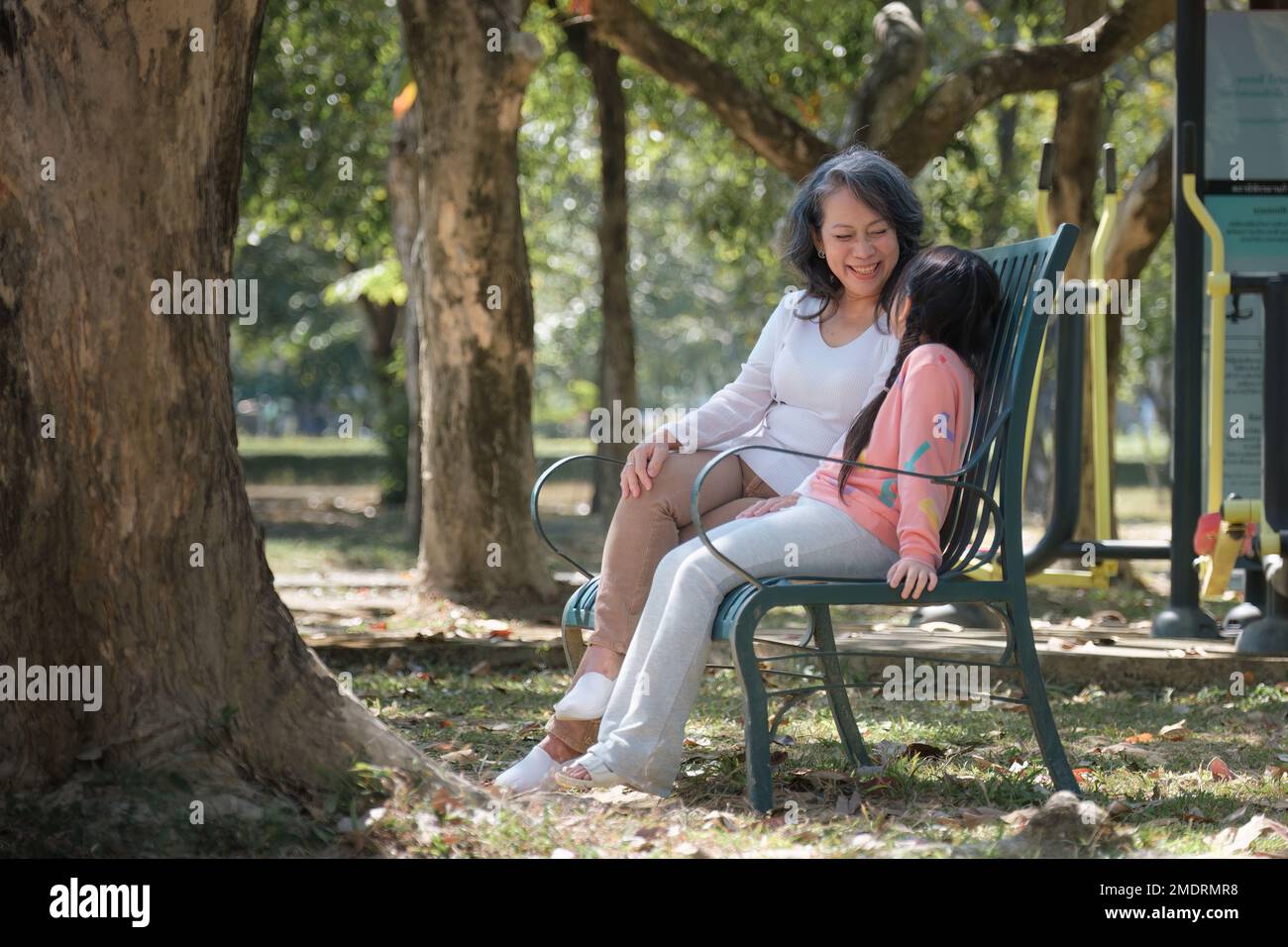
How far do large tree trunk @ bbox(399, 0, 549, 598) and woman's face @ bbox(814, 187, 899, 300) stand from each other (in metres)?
3.91

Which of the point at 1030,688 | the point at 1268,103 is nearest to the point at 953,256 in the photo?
the point at 1030,688

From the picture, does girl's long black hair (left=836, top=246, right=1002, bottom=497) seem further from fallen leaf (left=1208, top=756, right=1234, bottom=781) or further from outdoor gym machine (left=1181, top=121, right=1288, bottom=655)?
outdoor gym machine (left=1181, top=121, right=1288, bottom=655)

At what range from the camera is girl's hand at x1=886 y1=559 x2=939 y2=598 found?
3.84 meters

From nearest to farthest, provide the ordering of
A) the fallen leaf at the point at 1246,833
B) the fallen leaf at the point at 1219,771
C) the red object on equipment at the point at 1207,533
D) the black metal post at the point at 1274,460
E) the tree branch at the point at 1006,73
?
the fallen leaf at the point at 1246,833 → the fallen leaf at the point at 1219,771 → the black metal post at the point at 1274,460 → the red object on equipment at the point at 1207,533 → the tree branch at the point at 1006,73

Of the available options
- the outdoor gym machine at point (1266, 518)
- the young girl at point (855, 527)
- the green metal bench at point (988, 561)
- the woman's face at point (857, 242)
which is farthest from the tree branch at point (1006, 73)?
the young girl at point (855, 527)

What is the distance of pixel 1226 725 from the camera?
17.9ft

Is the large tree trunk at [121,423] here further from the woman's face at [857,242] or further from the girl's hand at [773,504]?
the woman's face at [857,242]

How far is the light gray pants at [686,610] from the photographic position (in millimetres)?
3875

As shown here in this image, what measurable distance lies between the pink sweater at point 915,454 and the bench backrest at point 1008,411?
0.26ft

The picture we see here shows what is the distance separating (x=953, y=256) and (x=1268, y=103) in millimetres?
4003

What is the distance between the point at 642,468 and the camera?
4.28 metres

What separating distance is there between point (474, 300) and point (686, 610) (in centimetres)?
445
